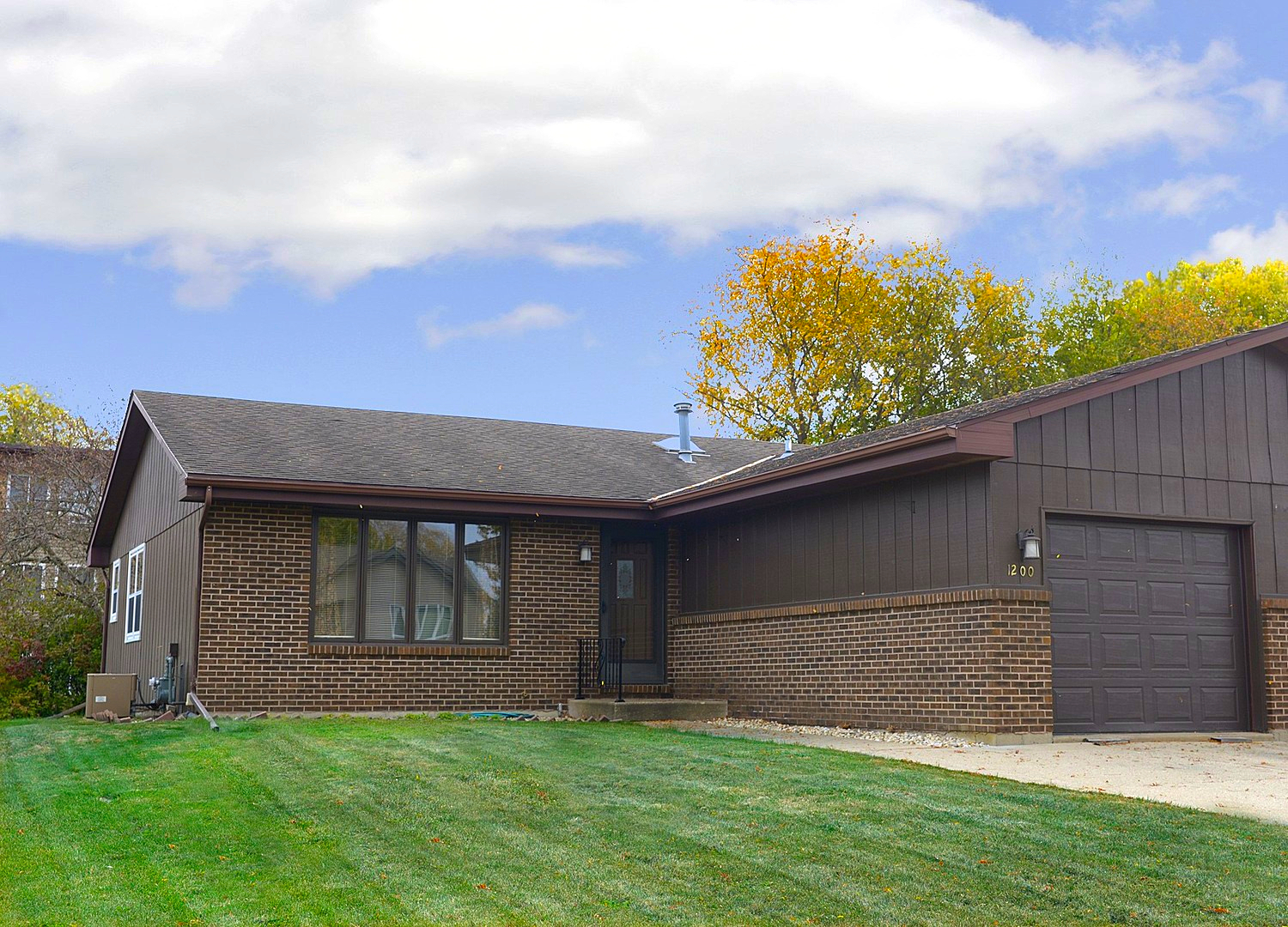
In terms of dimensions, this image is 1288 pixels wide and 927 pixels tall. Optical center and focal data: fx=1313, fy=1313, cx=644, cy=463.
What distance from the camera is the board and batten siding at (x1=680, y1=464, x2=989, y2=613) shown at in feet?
40.9

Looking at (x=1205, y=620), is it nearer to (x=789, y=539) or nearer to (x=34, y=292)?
(x=789, y=539)

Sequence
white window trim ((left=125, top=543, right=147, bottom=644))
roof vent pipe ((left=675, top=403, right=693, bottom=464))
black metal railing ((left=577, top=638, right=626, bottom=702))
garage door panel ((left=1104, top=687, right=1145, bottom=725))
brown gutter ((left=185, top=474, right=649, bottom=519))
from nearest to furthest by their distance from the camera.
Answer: garage door panel ((left=1104, top=687, right=1145, bottom=725)) → brown gutter ((left=185, top=474, right=649, bottom=519)) → black metal railing ((left=577, top=638, right=626, bottom=702)) → white window trim ((left=125, top=543, right=147, bottom=644)) → roof vent pipe ((left=675, top=403, right=693, bottom=464))

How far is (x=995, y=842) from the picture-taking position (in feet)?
22.6

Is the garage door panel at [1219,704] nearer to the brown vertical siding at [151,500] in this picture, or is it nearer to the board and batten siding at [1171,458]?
the board and batten siding at [1171,458]

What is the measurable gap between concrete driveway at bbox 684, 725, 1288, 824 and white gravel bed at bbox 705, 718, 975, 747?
0.50 feet

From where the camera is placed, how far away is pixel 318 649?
15.1 meters

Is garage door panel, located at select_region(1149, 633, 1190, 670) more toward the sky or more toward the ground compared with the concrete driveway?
more toward the sky

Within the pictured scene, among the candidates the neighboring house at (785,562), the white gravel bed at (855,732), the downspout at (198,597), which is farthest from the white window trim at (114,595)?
the white gravel bed at (855,732)

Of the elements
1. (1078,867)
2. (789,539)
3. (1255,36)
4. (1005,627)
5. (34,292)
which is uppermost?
(1255,36)

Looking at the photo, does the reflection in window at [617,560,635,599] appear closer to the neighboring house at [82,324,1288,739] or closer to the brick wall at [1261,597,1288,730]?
the neighboring house at [82,324,1288,739]

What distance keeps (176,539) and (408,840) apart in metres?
10.9

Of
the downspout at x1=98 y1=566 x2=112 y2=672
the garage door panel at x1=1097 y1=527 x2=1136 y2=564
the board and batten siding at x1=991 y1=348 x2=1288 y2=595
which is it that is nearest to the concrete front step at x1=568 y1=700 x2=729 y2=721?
Answer: the board and batten siding at x1=991 y1=348 x2=1288 y2=595

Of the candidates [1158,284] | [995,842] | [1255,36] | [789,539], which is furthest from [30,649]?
[1158,284]

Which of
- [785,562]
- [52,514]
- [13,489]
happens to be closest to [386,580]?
[785,562]
